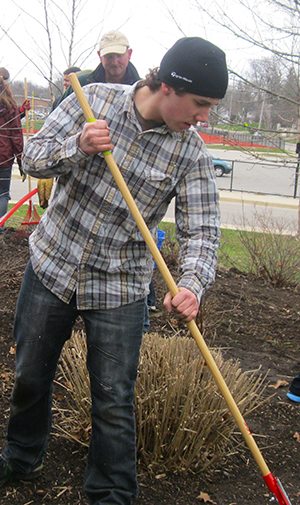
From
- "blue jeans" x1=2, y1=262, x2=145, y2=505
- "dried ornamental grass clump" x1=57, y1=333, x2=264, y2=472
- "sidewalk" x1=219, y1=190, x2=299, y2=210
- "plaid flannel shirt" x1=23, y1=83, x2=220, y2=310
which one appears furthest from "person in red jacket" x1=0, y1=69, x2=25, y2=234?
"sidewalk" x1=219, y1=190, x2=299, y2=210

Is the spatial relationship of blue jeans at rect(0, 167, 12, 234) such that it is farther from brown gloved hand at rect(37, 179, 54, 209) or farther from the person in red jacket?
brown gloved hand at rect(37, 179, 54, 209)

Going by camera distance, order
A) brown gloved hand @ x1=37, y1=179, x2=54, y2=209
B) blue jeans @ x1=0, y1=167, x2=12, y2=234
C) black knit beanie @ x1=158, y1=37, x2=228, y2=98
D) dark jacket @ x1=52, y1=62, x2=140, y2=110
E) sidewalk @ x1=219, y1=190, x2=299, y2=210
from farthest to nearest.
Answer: sidewalk @ x1=219, y1=190, x2=299, y2=210
blue jeans @ x1=0, y1=167, x2=12, y2=234
brown gloved hand @ x1=37, y1=179, x2=54, y2=209
dark jacket @ x1=52, y1=62, x2=140, y2=110
black knit beanie @ x1=158, y1=37, x2=228, y2=98

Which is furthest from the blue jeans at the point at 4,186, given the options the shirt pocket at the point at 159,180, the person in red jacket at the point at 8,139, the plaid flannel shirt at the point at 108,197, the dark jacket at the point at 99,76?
the shirt pocket at the point at 159,180

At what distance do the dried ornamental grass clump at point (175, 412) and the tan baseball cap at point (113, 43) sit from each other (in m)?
2.34

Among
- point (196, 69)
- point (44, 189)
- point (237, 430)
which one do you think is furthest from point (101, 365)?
point (44, 189)

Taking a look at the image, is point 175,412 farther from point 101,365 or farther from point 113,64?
point 113,64

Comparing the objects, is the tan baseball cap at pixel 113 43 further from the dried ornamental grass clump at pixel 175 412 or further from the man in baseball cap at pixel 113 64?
the dried ornamental grass clump at pixel 175 412

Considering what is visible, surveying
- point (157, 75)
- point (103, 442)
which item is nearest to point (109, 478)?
point (103, 442)

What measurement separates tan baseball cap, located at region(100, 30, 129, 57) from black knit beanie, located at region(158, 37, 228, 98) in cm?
228

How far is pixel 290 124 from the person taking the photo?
7531 millimetres

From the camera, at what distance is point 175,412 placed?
278cm

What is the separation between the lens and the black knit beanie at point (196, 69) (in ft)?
6.76

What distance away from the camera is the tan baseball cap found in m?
4.25

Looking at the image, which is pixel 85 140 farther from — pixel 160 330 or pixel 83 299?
pixel 160 330
